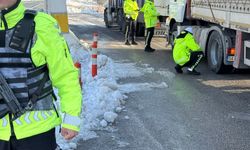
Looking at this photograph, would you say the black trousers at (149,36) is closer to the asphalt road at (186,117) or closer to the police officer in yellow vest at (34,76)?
the asphalt road at (186,117)

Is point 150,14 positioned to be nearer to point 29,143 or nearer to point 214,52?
point 214,52

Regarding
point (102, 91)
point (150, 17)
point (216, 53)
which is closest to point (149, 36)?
point (150, 17)

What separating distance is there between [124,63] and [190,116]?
5.40m

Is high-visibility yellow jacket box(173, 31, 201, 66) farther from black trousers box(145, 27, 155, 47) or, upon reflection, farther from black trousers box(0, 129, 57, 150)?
black trousers box(0, 129, 57, 150)

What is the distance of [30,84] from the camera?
2.74 meters

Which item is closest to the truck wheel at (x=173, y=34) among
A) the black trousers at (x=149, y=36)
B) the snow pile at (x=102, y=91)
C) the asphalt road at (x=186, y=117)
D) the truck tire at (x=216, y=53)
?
the black trousers at (x=149, y=36)

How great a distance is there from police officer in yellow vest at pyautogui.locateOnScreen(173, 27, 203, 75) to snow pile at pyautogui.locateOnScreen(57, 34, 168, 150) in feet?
2.36

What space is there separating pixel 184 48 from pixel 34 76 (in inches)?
329

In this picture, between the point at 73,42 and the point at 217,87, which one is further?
the point at 73,42

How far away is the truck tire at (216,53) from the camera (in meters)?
10.4

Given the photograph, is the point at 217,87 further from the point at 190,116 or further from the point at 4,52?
the point at 4,52

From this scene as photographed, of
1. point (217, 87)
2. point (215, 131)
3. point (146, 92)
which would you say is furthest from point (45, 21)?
point (217, 87)

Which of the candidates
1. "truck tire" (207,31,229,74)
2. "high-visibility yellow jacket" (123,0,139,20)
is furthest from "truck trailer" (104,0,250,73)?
"high-visibility yellow jacket" (123,0,139,20)

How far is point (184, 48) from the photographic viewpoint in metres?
10.9
